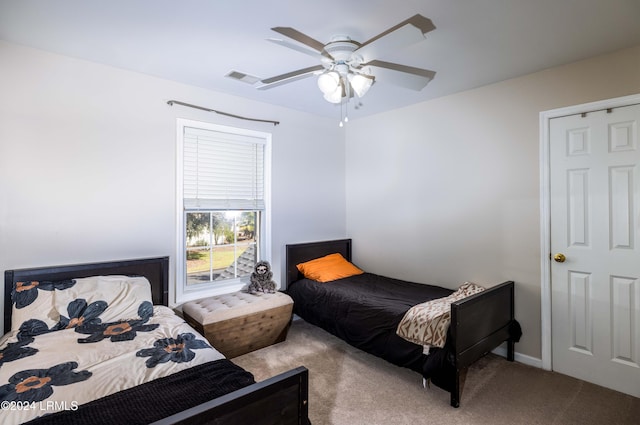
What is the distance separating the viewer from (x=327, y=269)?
12.3 feet

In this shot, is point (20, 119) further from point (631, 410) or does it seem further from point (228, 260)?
point (631, 410)

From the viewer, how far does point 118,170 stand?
2.70 m

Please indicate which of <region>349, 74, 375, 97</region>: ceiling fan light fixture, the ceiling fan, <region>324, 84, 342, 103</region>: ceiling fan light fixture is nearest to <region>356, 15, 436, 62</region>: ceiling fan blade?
the ceiling fan

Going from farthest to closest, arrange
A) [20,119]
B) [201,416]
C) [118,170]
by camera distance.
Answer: [118,170] < [20,119] < [201,416]

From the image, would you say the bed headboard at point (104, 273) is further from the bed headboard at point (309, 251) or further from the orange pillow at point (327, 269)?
the orange pillow at point (327, 269)

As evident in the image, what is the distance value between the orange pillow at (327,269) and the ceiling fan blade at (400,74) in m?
2.20

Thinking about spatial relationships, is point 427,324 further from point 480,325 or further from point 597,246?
point 597,246

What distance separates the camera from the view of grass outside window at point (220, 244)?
3203 millimetres

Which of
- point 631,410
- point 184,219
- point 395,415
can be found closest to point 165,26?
point 184,219

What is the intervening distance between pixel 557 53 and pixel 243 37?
232cm

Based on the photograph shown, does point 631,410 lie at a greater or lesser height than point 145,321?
lesser

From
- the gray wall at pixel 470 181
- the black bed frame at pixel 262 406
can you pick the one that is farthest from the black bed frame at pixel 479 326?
the black bed frame at pixel 262 406

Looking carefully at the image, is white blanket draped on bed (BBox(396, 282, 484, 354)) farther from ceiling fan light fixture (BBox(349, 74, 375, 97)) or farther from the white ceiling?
the white ceiling

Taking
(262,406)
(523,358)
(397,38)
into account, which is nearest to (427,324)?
(523,358)
